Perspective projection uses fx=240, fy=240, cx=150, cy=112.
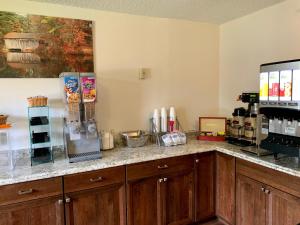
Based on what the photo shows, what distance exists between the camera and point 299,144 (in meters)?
1.68

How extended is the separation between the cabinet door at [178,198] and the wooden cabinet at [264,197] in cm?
43

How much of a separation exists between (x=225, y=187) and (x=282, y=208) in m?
0.60

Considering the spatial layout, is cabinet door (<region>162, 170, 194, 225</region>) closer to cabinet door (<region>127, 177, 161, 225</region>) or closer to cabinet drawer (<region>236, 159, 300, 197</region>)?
cabinet door (<region>127, 177, 161, 225</region>)

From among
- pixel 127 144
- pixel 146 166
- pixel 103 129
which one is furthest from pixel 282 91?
pixel 103 129

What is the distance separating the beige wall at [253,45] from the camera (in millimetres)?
2189

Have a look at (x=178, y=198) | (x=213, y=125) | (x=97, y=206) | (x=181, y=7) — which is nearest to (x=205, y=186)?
(x=178, y=198)

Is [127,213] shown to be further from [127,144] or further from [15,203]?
[15,203]

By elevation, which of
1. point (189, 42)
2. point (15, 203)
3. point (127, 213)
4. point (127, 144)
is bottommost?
point (127, 213)

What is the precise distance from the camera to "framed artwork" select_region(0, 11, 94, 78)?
202cm

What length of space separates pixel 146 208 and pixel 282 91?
1.45 m

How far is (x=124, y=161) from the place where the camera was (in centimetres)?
195

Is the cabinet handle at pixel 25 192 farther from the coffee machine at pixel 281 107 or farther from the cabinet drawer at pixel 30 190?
the coffee machine at pixel 281 107

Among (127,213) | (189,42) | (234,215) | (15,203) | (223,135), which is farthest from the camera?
(189,42)

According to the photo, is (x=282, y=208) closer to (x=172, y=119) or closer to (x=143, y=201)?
(x=143, y=201)
